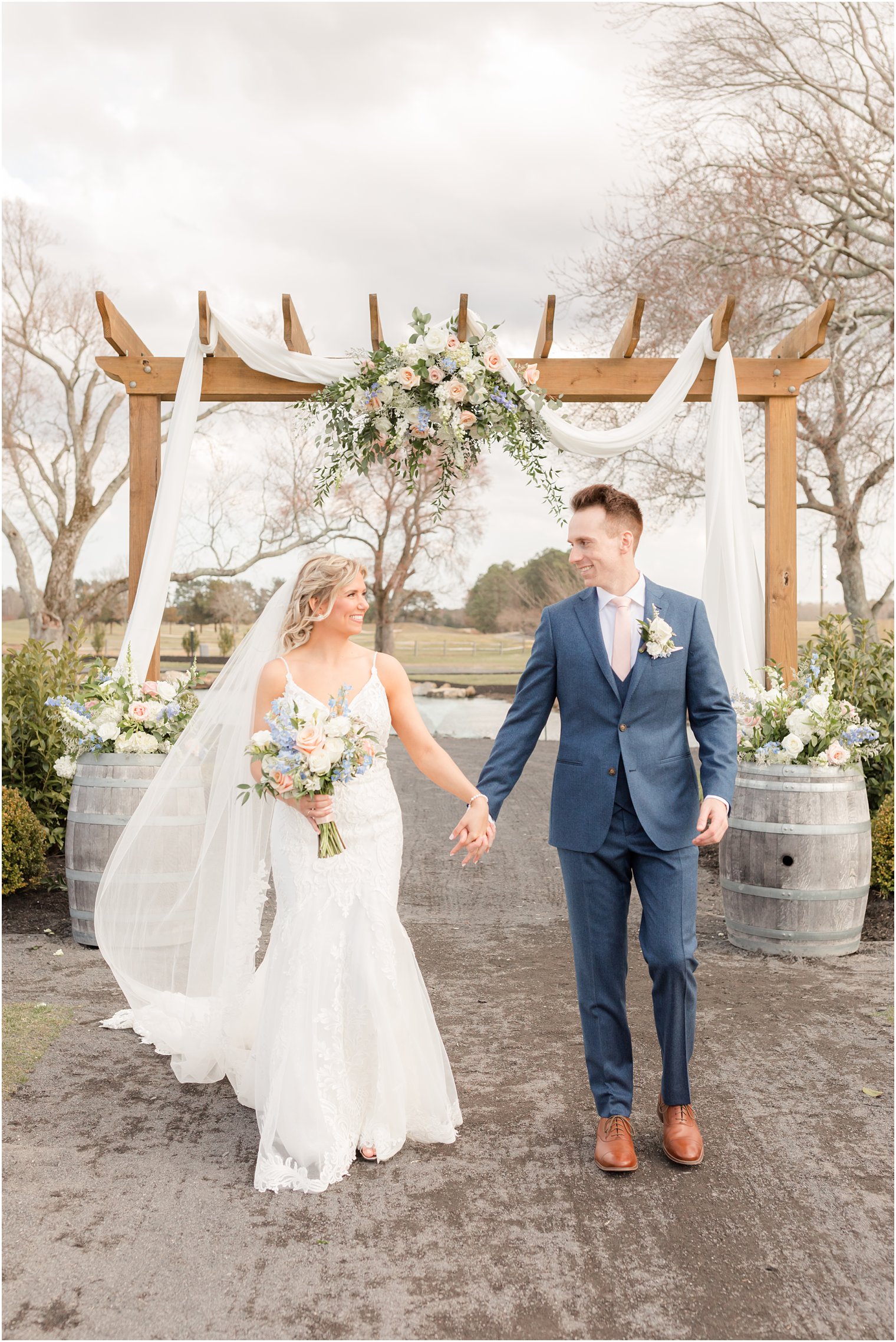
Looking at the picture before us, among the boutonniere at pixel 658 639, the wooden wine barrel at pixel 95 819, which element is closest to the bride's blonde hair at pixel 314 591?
the boutonniere at pixel 658 639

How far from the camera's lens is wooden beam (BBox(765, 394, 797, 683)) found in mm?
7215

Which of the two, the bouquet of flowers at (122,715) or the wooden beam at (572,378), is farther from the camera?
the wooden beam at (572,378)

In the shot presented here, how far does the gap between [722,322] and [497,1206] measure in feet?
18.3

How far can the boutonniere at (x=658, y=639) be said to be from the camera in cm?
323

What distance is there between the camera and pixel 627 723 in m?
3.28

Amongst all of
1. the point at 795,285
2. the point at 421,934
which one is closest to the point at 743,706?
the point at 421,934

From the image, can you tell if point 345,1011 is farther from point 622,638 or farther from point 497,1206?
point 622,638

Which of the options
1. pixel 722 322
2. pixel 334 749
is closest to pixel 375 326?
pixel 722 322

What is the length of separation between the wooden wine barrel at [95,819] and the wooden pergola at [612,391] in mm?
1640

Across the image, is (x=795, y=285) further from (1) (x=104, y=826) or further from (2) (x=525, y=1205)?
(2) (x=525, y=1205)

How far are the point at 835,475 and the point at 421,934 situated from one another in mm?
11370

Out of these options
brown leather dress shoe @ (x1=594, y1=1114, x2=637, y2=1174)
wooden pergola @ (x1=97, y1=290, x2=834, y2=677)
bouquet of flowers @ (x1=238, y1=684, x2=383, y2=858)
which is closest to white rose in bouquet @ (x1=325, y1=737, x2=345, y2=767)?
bouquet of flowers @ (x1=238, y1=684, x2=383, y2=858)

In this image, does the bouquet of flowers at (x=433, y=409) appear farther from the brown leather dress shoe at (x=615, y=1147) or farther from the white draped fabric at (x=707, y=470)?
the brown leather dress shoe at (x=615, y=1147)

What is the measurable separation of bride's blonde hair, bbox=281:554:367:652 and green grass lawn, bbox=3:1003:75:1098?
194 cm
